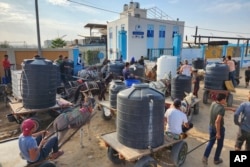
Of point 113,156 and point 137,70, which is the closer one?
point 113,156

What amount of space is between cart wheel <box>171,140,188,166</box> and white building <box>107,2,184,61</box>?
1513 cm

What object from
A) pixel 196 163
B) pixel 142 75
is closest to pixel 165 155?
pixel 196 163

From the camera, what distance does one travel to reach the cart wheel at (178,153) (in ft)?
15.7

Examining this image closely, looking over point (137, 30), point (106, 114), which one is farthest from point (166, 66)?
point (137, 30)

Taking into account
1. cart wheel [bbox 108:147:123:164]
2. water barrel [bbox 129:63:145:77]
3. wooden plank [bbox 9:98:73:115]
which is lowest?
cart wheel [bbox 108:147:123:164]

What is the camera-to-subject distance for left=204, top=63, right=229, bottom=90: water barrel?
9664 millimetres

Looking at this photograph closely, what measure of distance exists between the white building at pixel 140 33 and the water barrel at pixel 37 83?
42.8ft

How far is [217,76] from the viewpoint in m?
9.69

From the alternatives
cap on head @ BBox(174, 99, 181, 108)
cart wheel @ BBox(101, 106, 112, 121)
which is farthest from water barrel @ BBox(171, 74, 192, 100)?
cap on head @ BBox(174, 99, 181, 108)

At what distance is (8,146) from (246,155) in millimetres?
5398

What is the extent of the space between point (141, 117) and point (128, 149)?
734 mm

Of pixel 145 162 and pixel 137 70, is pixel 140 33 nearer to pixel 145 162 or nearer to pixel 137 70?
pixel 137 70

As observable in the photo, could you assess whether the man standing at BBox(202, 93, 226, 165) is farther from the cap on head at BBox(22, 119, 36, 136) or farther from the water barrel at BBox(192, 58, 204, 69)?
the water barrel at BBox(192, 58, 204, 69)

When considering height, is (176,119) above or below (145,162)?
above
